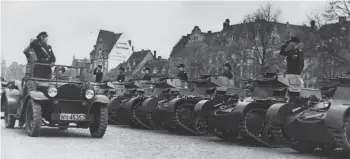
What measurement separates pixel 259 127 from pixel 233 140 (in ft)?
5.12

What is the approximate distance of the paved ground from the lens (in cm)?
934

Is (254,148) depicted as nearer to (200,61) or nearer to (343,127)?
(343,127)

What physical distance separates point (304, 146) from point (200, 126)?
4.09m

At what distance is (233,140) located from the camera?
45.8 feet

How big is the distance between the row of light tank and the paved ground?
49 centimetres

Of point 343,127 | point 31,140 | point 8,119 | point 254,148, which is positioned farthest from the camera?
point 8,119

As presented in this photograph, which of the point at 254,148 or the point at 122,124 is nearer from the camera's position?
the point at 254,148

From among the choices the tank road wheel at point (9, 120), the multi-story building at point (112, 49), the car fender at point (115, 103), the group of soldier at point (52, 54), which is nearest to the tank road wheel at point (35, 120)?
the group of soldier at point (52, 54)

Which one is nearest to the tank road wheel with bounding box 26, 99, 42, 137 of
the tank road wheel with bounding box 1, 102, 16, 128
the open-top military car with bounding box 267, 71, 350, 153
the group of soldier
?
the group of soldier

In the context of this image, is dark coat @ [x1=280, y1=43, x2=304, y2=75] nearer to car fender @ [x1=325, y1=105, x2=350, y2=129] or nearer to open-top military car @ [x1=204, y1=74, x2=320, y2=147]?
open-top military car @ [x1=204, y1=74, x2=320, y2=147]

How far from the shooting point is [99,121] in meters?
12.6

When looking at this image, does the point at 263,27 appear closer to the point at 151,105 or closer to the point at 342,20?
the point at 342,20

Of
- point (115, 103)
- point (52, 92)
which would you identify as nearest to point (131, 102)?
point (115, 103)

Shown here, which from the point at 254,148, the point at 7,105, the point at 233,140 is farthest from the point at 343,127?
the point at 7,105
